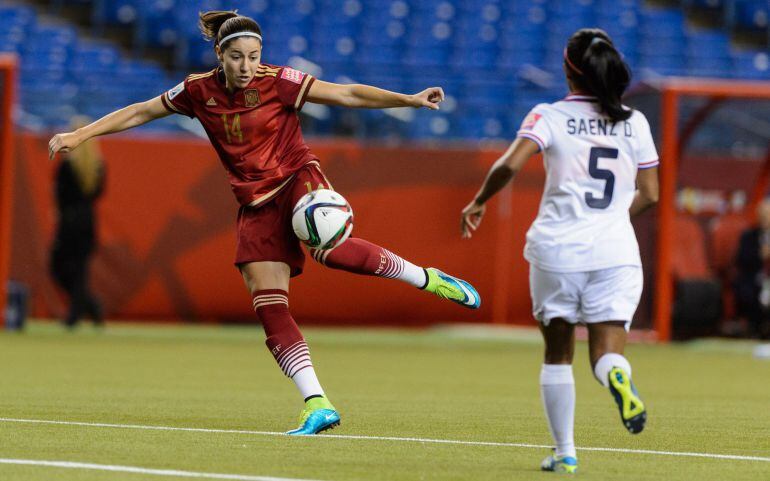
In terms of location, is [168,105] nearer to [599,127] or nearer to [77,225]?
[599,127]

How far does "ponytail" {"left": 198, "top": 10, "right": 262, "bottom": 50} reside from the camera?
295 inches

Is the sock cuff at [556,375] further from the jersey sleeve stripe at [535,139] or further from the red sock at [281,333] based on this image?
the red sock at [281,333]

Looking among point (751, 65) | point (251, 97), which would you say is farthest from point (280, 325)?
point (751, 65)

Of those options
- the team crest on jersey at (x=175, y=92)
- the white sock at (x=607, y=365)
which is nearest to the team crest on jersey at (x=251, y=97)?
the team crest on jersey at (x=175, y=92)

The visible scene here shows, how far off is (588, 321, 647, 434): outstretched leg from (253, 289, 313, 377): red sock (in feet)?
6.60

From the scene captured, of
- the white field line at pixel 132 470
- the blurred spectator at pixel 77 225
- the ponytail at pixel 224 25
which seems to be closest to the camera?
the white field line at pixel 132 470

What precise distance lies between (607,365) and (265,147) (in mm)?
2614

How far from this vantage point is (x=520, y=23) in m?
25.3

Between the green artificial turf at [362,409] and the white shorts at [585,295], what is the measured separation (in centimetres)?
68

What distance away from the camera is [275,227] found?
770 cm

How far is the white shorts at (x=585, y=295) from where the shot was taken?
6035 mm

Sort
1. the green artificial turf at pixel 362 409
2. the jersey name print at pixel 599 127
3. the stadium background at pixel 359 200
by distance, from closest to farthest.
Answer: the jersey name print at pixel 599 127
the green artificial turf at pixel 362 409
the stadium background at pixel 359 200

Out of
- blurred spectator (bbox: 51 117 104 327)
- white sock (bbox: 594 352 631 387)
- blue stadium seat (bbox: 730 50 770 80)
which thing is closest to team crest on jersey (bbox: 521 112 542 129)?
white sock (bbox: 594 352 631 387)

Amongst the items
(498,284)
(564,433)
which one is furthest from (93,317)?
(564,433)
